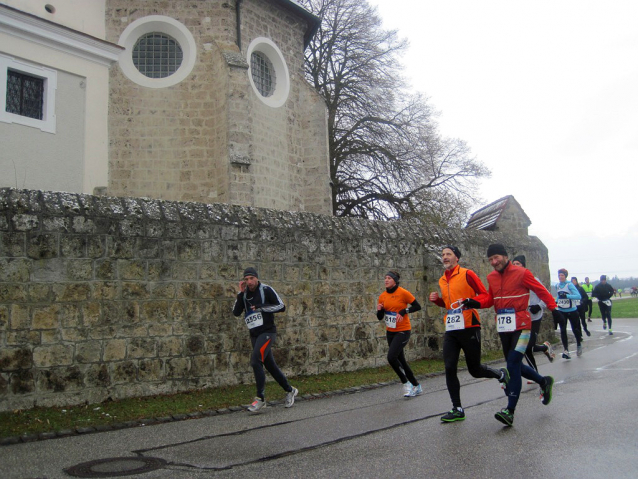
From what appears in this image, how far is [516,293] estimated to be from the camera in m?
6.39

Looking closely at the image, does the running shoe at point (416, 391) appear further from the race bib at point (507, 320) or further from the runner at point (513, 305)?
the race bib at point (507, 320)

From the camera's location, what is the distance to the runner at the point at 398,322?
8.28 metres

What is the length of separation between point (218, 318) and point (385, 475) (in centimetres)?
474

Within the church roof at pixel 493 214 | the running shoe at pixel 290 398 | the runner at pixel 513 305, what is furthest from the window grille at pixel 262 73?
the runner at pixel 513 305

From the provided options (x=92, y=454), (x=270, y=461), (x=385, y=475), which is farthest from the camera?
(x=92, y=454)

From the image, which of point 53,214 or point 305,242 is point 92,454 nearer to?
point 53,214

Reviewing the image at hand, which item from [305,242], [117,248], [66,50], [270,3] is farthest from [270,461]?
[270,3]

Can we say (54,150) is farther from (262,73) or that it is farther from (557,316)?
(557,316)

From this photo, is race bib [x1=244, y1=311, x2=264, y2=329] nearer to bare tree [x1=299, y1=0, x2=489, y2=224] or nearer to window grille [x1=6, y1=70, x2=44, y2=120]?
window grille [x1=6, y1=70, x2=44, y2=120]

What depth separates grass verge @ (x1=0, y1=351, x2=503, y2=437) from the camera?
257 inches

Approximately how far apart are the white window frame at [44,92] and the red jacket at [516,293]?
1207cm

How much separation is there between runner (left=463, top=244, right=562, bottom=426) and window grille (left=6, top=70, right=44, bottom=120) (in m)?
12.4

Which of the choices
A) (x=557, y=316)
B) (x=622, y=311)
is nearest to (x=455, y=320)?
(x=557, y=316)

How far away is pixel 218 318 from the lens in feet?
28.5
